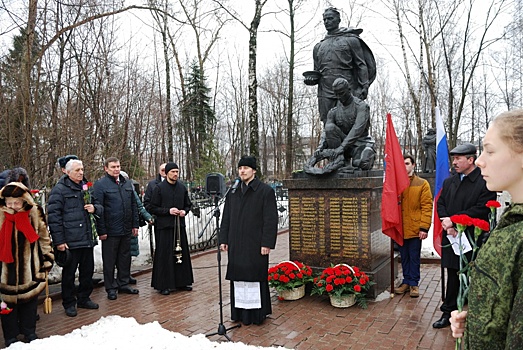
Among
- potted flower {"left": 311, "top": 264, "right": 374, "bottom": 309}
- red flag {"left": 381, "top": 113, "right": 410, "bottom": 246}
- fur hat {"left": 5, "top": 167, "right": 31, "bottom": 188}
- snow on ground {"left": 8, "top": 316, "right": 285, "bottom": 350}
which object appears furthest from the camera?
red flag {"left": 381, "top": 113, "right": 410, "bottom": 246}

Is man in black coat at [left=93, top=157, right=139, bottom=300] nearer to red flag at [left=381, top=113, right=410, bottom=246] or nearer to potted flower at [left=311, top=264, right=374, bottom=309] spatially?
potted flower at [left=311, top=264, right=374, bottom=309]

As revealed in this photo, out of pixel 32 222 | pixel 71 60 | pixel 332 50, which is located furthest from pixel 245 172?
pixel 71 60

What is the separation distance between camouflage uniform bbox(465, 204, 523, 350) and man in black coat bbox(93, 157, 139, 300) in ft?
18.3

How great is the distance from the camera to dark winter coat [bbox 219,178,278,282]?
15.5 ft

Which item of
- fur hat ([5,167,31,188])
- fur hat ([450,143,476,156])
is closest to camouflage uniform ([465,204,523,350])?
fur hat ([450,143,476,156])

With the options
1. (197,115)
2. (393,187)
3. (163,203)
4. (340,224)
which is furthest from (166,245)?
(197,115)

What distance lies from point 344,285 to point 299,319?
2.51 feet

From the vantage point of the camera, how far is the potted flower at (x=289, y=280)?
18.0 ft

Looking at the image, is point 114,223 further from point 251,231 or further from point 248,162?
point 248,162

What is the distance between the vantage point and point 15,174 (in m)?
4.55

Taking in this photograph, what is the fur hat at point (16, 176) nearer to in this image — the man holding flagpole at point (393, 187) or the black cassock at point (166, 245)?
the black cassock at point (166, 245)

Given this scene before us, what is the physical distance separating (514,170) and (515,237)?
253mm

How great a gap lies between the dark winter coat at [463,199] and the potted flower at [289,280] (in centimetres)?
190

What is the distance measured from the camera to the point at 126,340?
416 cm
